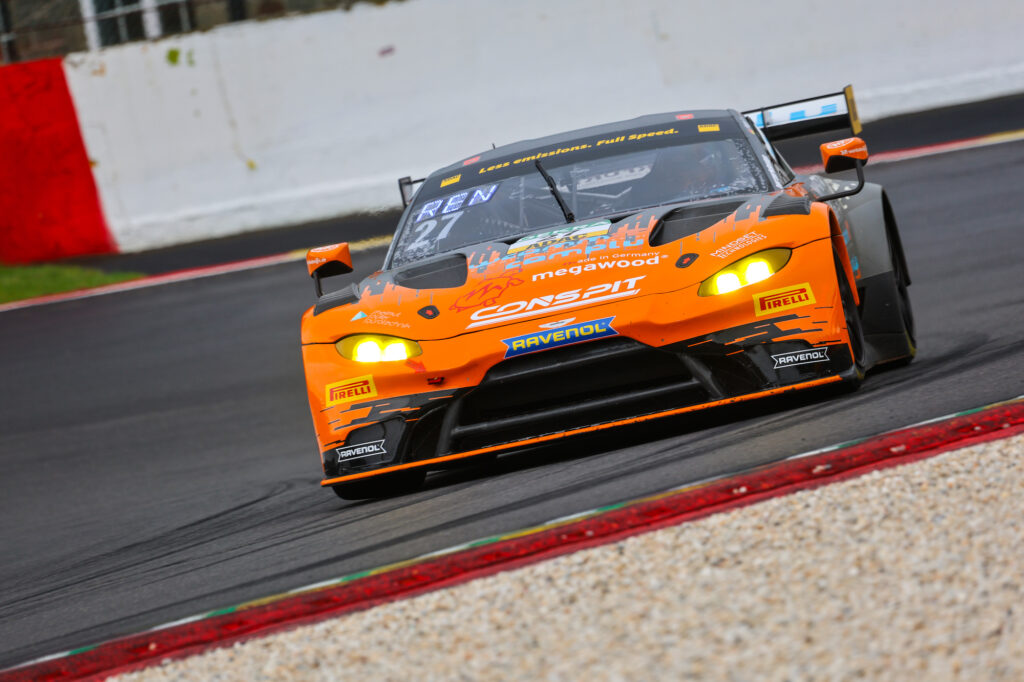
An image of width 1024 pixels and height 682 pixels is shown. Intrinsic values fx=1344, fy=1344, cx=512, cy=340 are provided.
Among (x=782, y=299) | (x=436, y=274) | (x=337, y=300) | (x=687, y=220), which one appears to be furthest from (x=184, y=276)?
(x=782, y=299)

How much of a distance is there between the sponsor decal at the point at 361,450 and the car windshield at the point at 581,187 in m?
1.14

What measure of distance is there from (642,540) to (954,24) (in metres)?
12.5

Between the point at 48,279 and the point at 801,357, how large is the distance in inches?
427

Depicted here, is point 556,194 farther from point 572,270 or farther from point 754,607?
point 754,607

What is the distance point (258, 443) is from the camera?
724 cm

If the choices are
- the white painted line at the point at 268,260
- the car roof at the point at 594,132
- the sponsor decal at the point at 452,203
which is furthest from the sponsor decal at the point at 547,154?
the white painted line at the point at 268,260

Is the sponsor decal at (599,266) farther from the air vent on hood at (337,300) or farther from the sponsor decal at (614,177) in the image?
the sponsor decal at (614,177)

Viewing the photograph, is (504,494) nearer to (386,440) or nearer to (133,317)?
(386,440)

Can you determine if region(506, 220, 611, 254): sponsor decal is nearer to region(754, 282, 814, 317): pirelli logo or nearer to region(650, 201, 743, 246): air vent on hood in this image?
region(650, 201, 743, 246): air vent on hood

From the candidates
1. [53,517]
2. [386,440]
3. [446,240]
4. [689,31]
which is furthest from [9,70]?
[386,440]

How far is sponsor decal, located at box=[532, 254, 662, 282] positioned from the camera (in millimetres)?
4660

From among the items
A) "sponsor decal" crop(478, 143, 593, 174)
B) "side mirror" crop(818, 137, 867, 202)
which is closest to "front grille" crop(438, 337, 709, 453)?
"side mirror" crop(818, 137, 867, 202)

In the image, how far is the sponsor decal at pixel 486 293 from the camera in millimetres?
4719

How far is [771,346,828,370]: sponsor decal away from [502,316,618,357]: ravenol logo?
21.9 inches
